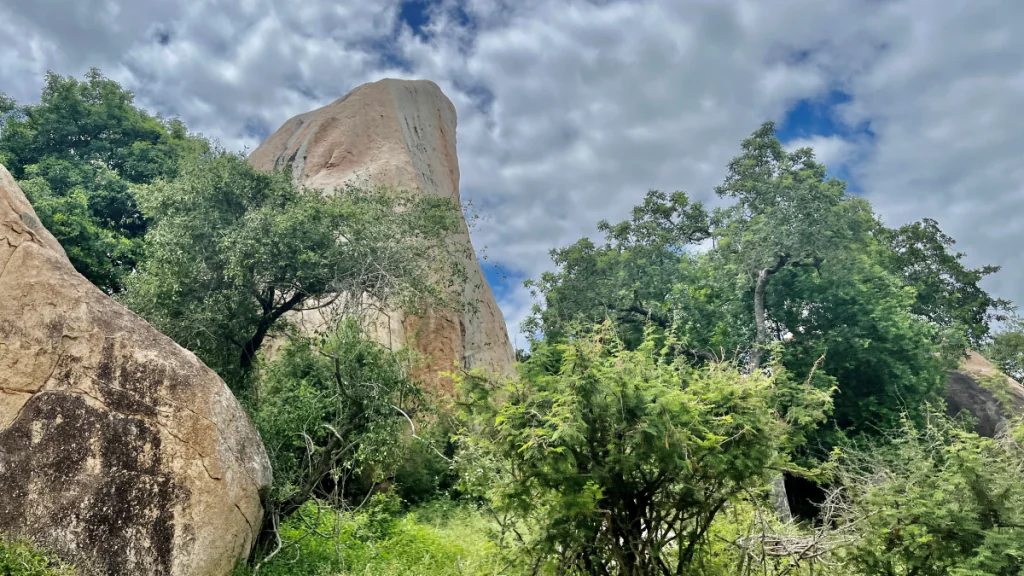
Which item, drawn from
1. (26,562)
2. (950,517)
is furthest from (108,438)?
(950,517)

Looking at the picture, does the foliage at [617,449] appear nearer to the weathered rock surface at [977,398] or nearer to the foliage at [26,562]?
the foliage at [26,562]

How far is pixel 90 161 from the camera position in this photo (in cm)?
2045

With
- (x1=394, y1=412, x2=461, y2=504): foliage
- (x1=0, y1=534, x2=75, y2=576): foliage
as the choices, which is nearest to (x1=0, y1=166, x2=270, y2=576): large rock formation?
(x1=0, y1=534, x2=75, y2=576): foliage

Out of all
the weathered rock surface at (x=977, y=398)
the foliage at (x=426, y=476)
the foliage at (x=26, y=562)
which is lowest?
the foliage at (x=26, y=562)

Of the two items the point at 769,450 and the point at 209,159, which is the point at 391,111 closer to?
the point at 209,159

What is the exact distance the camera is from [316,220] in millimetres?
11695

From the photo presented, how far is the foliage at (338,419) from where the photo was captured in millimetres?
8562

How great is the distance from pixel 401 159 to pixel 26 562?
16.7m

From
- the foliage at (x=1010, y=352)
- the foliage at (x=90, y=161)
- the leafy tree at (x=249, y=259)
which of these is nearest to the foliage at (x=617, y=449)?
the leafy tree at (x=249, y=259)

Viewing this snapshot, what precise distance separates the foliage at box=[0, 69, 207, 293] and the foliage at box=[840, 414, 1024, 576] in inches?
687

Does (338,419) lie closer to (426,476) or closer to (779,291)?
(426,476)

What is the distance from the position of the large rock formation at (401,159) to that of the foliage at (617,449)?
1083cm

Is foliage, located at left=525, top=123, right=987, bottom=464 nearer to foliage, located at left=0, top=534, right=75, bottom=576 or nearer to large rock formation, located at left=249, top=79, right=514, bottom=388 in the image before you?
large rock formation, located at left=249, top=79, right=514, bottom=388

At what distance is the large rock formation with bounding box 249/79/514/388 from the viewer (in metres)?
18.2
